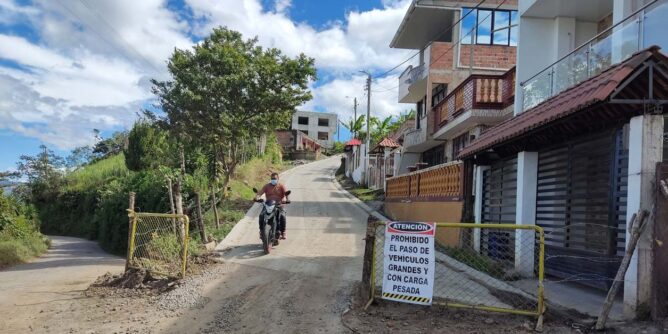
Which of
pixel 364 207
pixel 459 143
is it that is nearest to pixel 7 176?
pixel 364 207

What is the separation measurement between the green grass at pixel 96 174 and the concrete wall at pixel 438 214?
18.6 m

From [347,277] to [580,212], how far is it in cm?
368

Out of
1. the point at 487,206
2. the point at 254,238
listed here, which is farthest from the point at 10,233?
the point at 487,206

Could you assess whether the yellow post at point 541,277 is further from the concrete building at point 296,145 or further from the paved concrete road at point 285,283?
the concrete building at point 296,145

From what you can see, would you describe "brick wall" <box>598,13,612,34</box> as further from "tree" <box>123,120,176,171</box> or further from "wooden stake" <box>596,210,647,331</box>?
"tree" <box>123,120,176,171</box>

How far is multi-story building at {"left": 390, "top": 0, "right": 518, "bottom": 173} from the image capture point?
53.7 feet

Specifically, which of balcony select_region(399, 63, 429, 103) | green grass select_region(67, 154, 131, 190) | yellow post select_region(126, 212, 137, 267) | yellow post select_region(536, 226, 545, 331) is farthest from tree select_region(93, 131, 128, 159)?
yellow post select_region(536, 226, 545, 331)

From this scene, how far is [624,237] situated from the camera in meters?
6.45

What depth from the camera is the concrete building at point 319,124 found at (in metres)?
88.1

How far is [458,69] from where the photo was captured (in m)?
22.1

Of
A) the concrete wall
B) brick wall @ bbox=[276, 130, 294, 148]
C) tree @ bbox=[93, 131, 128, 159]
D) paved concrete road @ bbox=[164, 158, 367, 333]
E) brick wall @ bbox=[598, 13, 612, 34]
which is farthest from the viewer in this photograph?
brick wall @ bbox=[276, 130, 294, 148]

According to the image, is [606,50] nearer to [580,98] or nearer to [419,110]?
[580,98]

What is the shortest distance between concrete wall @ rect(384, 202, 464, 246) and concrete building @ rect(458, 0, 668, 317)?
0.77 meters

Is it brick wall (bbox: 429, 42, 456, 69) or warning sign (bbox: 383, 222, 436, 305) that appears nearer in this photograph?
warning sign (bbox: 383, 222, 436, 305)
